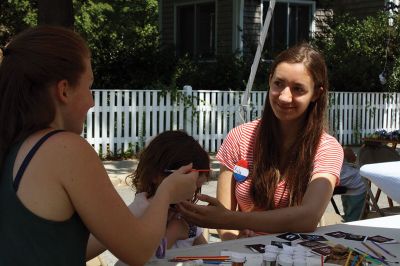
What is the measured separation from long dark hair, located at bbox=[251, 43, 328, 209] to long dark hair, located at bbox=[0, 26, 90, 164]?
4.68 feet

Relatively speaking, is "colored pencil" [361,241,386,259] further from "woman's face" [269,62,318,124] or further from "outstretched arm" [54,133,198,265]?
"outstretched arm" [54,133,198,265]

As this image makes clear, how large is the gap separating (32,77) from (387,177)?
1.40 metres

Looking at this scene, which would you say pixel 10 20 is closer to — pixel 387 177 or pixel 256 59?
pixel 256 59

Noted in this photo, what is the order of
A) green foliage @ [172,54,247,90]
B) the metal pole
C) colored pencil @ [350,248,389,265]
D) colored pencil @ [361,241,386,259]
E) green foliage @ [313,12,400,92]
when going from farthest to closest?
green foliage @ [313,12,400,92] → green foliage @ [172,54,247,90] → the metal pole → colored pencil @ [361,241,386,259] → colored pencil @ [350,248,389,265]

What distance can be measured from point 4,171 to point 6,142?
0.27 feet

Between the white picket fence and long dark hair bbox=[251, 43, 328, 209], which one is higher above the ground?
long dark hair bbox=[251, 43, 328, 209]

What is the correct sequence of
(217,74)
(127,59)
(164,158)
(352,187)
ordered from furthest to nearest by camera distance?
(127,59), (217,74), (352,187), (164,158)

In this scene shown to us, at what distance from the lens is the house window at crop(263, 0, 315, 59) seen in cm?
1545

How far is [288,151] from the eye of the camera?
9.21 feet

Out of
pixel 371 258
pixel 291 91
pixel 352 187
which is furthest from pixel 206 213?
pixel 352 187

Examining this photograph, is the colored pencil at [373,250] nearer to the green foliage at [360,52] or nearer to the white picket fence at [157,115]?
the white picket fence at [157,115]

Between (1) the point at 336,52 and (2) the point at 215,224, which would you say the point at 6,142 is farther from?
(1) the point at 336,52

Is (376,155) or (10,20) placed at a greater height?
(10,20)

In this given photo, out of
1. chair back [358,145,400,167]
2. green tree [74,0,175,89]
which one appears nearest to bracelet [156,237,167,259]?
chair back [358,145,400,167]
